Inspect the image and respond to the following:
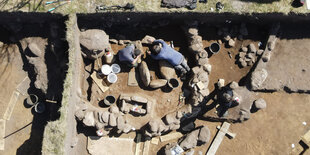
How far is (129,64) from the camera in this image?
8.77 m

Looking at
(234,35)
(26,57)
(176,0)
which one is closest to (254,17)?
(234,35)

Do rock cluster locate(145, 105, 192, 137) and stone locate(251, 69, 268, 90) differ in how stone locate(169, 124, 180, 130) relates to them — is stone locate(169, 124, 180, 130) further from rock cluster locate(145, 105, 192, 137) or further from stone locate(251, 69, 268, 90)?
stone locate(251, 69, 268, 90)

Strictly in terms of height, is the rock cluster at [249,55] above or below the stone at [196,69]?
above

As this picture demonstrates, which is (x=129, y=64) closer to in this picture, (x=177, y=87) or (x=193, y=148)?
(x=177, y=87)

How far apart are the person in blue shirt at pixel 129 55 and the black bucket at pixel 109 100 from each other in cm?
136

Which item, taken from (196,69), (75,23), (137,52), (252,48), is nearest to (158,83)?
(137,52)

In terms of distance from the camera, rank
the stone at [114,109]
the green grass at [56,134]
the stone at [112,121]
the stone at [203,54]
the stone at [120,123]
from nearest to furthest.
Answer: the green grass at [56,134], the stone at [112,121], the stone at [120,123], the stone at [114,109], the stone at [203,54]

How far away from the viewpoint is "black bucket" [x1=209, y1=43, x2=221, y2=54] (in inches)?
353

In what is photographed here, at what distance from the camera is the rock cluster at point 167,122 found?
8509mm

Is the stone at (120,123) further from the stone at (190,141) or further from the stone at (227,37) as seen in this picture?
the stone at (227,37)

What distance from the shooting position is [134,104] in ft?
28.9

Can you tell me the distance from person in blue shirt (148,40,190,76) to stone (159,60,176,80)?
0.49 feet

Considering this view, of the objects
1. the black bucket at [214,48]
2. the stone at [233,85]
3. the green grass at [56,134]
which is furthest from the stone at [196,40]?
the green grass at [56,134]

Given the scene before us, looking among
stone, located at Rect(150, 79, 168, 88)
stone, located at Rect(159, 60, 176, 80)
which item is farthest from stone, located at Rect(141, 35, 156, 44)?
stone, located at Rect(150, 79, 168, 88)
